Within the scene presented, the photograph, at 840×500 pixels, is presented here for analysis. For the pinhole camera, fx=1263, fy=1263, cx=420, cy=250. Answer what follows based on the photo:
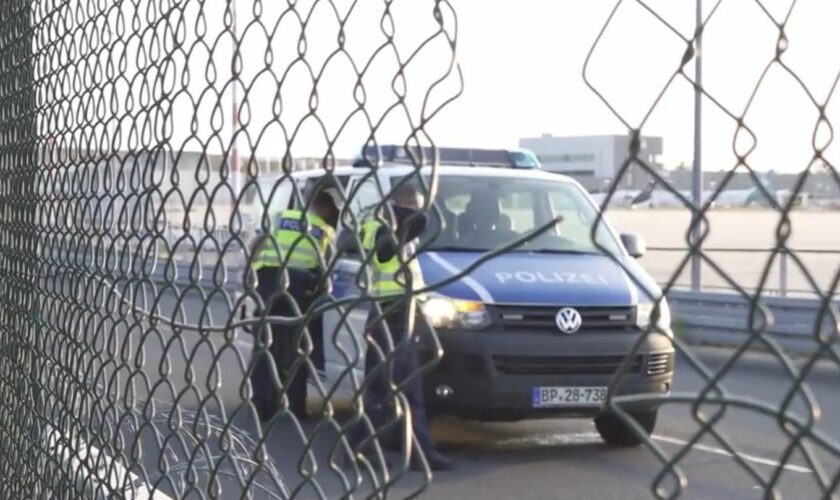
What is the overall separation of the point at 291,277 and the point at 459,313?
4.80 m

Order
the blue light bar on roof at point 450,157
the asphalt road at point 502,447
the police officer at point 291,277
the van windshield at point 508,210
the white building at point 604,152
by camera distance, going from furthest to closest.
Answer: the van windshield at point 508,210, the asphalt road at point 502,447, the police officer at point 291,277, the blue light bar on roof at point 450,157, the white building at point 604,152

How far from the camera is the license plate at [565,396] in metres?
7.79

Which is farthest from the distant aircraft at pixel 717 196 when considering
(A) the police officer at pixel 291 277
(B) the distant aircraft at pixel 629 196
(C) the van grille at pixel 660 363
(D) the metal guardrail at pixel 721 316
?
(C) the van grille at pixel 660 363

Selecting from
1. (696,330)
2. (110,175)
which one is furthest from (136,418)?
(696,330)

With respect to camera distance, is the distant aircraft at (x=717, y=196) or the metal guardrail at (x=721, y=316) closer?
the distant aircraft at (x=717, y=196)

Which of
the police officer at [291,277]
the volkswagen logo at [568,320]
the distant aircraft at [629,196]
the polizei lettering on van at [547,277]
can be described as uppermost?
the distant aircraft at [629,196]

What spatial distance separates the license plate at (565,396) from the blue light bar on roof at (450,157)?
4.62 feet

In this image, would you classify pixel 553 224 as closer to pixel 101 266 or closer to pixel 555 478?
pixel 101 266

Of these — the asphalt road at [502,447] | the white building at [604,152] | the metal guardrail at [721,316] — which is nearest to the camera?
the white building at [604,152]

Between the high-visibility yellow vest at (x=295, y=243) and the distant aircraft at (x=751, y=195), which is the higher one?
the distant aircraft at (x=751, y=195)

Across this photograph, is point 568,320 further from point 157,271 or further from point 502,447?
point 157,271

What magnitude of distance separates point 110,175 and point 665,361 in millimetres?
5091

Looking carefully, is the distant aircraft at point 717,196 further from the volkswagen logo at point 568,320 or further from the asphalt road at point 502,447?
the volkswagen logo at point 568,320

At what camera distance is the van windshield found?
8.02 m
